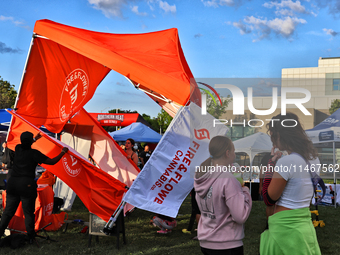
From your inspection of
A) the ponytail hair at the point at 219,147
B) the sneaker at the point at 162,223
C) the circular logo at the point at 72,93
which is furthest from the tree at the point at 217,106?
the circular logo at the point at 72,93

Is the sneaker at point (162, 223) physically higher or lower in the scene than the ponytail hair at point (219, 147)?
lower

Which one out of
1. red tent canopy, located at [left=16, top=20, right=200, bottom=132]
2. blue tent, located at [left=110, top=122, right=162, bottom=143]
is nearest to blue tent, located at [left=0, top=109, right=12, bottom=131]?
red tent canopy, located at [left=16, top=20, right=200, bottom=132]

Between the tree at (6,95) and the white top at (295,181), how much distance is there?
31008 millimetres

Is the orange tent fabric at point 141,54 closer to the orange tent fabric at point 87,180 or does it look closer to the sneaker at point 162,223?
the orange tent fabric at point 87,180

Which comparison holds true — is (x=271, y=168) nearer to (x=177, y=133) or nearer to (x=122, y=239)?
(x=177, y=133)

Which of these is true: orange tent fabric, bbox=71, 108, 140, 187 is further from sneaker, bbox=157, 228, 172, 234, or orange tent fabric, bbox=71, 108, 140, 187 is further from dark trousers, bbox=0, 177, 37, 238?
dark trousers, bbox=0, 177, 37, 238

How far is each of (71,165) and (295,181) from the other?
3.92 m

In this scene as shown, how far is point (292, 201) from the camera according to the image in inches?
92.2

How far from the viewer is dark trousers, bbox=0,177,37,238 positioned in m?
4.93

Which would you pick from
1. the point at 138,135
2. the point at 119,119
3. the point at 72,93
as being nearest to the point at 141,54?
the point at 72,93

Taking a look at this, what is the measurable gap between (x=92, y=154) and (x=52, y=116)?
148 centimetres

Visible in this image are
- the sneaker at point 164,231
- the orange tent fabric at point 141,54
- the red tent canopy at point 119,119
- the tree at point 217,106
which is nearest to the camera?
the tree at point 217,106

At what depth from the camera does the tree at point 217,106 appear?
3617 mm

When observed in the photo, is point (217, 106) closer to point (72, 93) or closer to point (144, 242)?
point (144, 242)
